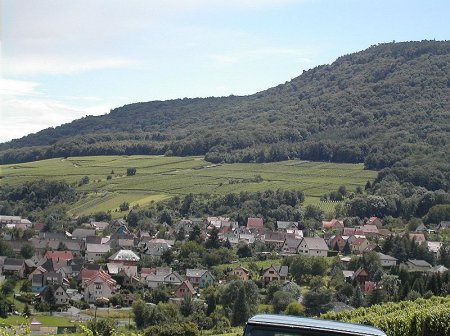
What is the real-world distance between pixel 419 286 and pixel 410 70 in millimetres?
115151

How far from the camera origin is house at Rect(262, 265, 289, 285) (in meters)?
41.7

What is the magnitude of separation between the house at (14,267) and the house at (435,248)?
94.3 feet

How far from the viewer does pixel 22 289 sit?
4272 cm

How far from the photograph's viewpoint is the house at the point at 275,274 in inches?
1640

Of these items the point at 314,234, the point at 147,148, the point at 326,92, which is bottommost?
the point at 314,234

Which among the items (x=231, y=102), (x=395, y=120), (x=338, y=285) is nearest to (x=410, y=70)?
(x=395, y=120)

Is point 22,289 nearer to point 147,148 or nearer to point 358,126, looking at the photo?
point 147,148

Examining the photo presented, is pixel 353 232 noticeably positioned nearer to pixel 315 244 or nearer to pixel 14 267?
pixel 315 244

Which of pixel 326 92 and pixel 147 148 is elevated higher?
pixel 326 92

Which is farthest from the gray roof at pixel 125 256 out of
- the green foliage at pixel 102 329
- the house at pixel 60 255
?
the green foliage at pixel 102 329

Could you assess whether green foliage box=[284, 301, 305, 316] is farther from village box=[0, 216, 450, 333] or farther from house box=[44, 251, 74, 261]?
house box=[44, 251, 74, 261]

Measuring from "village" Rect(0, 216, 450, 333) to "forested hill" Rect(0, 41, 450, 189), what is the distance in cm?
2519

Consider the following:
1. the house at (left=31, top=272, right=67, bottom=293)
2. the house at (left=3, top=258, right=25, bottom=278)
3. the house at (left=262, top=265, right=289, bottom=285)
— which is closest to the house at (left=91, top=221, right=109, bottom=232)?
the house at (left=3, top=258, right=25, bottom=278)

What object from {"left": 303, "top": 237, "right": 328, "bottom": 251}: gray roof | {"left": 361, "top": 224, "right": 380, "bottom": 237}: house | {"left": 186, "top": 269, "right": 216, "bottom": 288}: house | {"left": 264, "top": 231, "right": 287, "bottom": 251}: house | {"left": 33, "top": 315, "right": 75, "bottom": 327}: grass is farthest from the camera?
{"left": 361, "top": 224, "right": 380, "bottom": 237}: house
